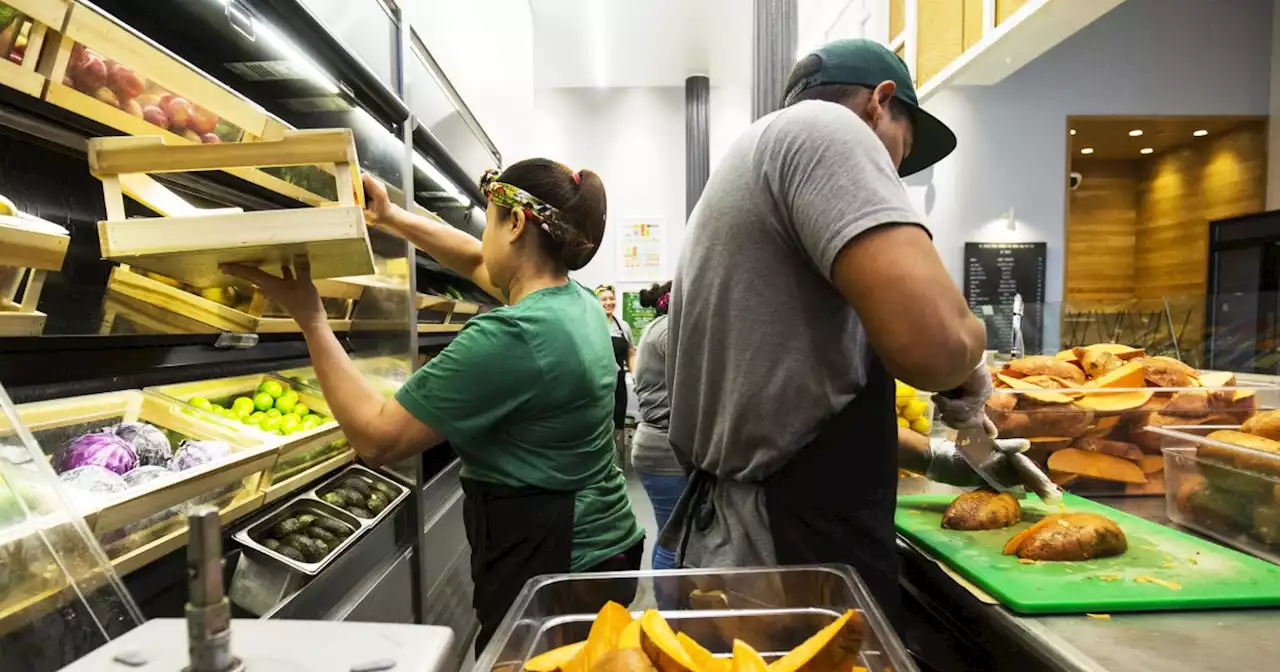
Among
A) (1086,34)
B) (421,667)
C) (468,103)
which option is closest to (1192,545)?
(421,667)

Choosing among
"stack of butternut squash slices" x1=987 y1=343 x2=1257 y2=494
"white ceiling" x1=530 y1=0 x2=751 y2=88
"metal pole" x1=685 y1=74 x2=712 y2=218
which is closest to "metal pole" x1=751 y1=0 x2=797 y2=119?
"stack of butternut squash slices" x1=987 y1=343 x2=1257 y2=494

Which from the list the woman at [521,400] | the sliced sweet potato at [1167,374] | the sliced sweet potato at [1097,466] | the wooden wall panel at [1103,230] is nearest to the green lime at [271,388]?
the woman at [521,400]

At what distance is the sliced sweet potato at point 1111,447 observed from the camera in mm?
1629

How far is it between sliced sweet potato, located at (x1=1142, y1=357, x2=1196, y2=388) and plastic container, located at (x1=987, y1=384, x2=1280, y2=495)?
107mm

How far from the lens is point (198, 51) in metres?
1.77

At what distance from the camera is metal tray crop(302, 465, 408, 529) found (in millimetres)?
1910

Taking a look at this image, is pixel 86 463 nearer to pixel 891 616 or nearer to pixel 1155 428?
pixel 891 616

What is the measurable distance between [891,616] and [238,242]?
3.93ft

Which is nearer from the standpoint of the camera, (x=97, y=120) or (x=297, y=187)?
(x=97, y=120)

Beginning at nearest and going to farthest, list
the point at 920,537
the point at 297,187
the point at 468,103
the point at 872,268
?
the point at 872,268 < the point at 920,537 < the point at 297,187 < the point at 468,103

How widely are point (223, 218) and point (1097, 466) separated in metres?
1.89

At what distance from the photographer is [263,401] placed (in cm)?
188

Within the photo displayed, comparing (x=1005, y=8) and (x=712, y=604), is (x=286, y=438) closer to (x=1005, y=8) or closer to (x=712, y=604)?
(x=712, y=604)

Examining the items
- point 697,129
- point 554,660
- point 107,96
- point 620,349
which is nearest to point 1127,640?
point 554,660
